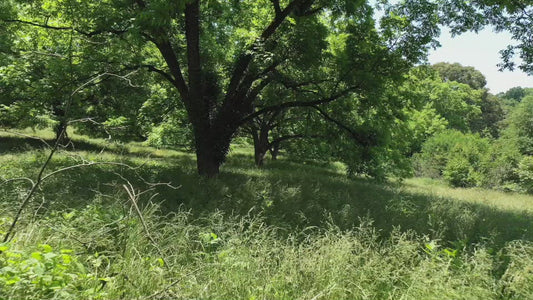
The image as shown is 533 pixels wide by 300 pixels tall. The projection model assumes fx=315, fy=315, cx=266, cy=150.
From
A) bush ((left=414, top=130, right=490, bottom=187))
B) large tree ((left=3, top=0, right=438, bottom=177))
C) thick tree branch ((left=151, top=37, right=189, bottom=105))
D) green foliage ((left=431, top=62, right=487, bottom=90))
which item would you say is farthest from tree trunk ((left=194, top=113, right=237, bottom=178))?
green foliage ((left=431, top=62, right=487, bottom=90))

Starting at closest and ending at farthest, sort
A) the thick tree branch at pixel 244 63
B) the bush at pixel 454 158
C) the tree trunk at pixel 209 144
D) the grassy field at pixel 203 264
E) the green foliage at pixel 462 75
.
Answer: the grassy field at pixel 203 264
the thick tree branch at pixel 244 63
the tree trunk at pixel 209 144
the bush at pixel 454 158
the green foliage at pixel 462 75

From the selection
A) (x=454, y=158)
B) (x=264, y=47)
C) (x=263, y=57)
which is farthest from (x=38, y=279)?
(x=454, y=158)

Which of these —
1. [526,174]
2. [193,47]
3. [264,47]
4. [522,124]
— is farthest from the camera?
[522,124]

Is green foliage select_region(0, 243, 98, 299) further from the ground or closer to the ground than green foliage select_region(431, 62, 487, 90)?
closer to the ground

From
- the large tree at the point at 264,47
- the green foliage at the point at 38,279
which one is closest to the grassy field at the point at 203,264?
the green foliage at the point at 38,279

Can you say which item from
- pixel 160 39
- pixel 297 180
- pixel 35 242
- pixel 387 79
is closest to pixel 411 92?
→ pixel 387 79

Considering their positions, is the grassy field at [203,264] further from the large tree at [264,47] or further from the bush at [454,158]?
the bush at [454,158]

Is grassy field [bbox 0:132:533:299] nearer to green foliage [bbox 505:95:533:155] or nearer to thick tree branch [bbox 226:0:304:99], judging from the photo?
thick tree branch [bbox 226:0:304:99]

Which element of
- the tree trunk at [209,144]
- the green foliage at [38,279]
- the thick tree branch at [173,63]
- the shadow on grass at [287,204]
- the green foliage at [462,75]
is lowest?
the shadow on grass at [287,204]

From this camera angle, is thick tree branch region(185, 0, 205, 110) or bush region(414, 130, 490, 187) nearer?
thick tree branch region(185, 0, 205, 110)

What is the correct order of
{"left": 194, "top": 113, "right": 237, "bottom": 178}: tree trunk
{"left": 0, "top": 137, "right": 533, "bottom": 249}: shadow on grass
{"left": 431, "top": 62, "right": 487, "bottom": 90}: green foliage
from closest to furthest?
{"left": 0, "top": 137, "right": 533, "bottom": 249}: shadow on grass
{"left": 194, "top": 113, "right": 237, "bottom": 178}: tree trunk
{"left": 431, "top": 62, "right": 487, "bottom": 90}: green foliage

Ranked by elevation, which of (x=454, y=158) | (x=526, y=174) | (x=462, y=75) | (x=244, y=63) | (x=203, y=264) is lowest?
(x=203, y=264)

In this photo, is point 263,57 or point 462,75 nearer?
point 263,57

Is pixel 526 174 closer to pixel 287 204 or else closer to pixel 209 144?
pixel 287 204
